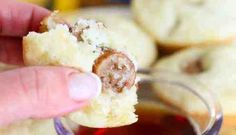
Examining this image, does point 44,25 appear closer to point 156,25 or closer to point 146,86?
point 146,86

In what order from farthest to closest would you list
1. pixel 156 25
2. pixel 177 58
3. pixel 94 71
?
pixel 156 25 → pixel 177 58 → pixel 94 71

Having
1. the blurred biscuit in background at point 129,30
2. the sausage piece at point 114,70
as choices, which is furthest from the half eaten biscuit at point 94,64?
the blurred biscuit in background at point 129,30

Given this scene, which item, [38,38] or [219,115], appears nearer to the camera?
[38,38]

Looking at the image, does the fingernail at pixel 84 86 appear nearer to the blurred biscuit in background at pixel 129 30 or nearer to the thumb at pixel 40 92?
the thumb at pixel 40 92

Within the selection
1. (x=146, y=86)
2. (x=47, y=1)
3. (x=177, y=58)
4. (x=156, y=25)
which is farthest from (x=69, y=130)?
(x=47, y=1)

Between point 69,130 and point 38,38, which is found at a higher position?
point 38,38

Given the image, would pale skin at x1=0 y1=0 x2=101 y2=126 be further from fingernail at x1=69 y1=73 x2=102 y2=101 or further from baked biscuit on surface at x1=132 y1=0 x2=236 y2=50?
baked biscuit on surface at x1=132 y1=0 x2=236 y2=50

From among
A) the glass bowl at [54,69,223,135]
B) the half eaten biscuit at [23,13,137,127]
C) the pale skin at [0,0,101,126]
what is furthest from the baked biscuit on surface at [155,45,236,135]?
the pale skin at [0,0,101,126]
